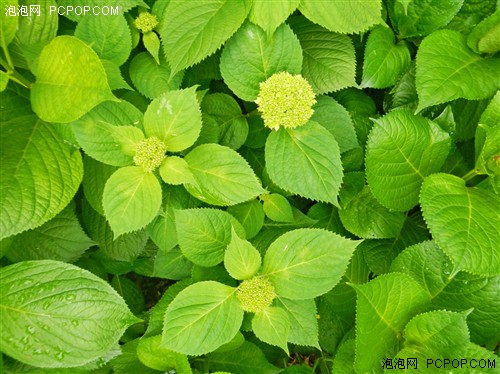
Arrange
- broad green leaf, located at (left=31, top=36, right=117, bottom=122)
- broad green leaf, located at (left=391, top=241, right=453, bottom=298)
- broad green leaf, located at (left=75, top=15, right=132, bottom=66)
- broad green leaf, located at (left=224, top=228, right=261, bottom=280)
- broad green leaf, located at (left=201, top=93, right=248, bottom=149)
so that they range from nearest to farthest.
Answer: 1. broad green leaf, located at (left=31, top=36, right=117, bottom=122)
2. broad green leaf, located at (left=224, top=228, right=261, bottom=280)
3. broad green leaf, located at (left=75, top=15, right=132, bottom=66)
4. broad green leaf, located at (left=391, top=241, right=453, bottom=298)
5. broad green leaf, located at (left=201, top=93, right=248, bottom=149)

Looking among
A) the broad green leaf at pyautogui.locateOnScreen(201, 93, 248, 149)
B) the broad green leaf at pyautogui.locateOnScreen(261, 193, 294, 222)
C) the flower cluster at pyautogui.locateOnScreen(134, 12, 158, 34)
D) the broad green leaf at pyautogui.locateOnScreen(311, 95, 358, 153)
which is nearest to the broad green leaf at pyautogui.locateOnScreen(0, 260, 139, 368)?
the broad green leaf at pyautogui.locateOnScreen(261, 193, 294, 222)

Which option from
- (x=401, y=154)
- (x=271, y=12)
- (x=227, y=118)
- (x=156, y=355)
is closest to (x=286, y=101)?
(x=271, y=12)

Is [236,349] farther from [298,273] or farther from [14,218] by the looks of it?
[14,218]

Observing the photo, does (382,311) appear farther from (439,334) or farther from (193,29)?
(193,29)

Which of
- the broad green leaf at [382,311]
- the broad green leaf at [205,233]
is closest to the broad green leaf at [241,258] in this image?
the broad green leaf at [205,233]

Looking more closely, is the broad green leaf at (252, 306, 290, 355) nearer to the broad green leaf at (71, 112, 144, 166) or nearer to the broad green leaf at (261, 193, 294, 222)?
the broad green leaf at (261, 193, 294, 222)

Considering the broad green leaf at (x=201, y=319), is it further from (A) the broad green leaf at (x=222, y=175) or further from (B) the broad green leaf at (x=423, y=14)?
(B) the broad green leaf at (x=423, y=14)

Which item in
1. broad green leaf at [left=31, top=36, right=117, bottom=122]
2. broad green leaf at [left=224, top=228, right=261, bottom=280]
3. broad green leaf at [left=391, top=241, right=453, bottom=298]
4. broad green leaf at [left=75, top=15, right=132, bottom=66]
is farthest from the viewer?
broad green leaf at [left=391, top=241, right=453, bottom=298]
